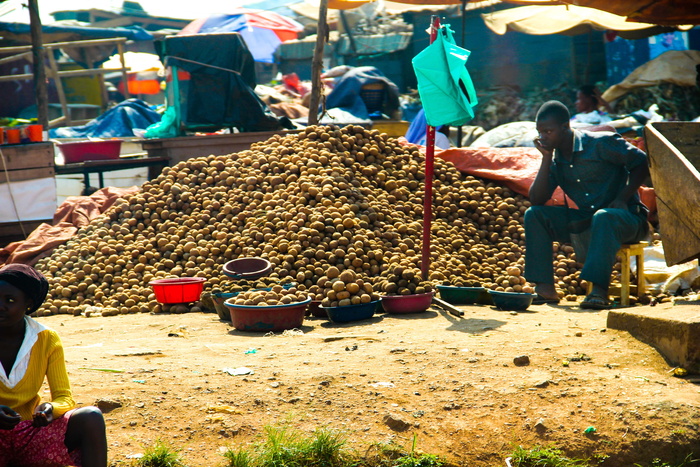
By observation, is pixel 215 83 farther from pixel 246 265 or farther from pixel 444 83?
pixel 444 83

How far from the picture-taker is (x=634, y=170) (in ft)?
17.5

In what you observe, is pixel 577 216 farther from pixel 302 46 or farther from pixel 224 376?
pixel 302 46

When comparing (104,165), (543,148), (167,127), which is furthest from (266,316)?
(167,127)

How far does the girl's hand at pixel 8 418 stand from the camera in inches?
90.4

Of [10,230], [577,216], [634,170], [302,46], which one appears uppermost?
[302,46]

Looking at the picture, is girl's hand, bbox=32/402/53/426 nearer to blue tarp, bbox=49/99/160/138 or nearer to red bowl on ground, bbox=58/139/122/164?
red bowl on ground, bbox=58/139/122/164

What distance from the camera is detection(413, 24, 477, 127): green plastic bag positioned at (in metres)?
5.05

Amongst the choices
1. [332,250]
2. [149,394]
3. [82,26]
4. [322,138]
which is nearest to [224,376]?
[149,394]

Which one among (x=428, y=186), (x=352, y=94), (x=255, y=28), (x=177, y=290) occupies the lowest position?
(x=177, y=290)

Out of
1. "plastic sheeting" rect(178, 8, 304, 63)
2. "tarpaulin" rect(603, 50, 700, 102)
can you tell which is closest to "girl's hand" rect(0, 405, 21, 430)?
"tarpaulin" rect(603, 50, 700, 102)

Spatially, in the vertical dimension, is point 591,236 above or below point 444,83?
below

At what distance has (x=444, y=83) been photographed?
5.12 m

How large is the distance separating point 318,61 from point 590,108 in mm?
4034

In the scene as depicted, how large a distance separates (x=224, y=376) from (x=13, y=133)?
5.80 metres
